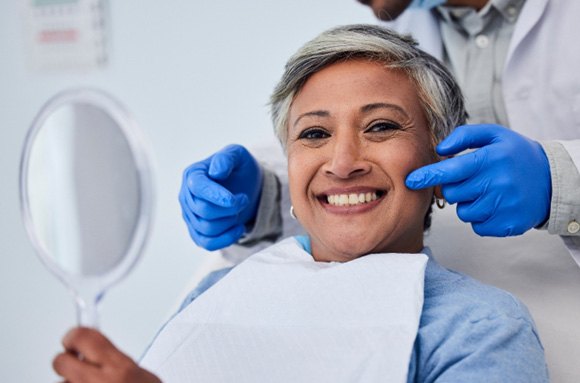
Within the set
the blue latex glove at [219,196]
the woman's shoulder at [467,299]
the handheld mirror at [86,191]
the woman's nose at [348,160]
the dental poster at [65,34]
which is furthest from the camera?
the dental poster at [65,34]

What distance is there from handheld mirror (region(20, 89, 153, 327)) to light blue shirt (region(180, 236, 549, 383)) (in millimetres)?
435

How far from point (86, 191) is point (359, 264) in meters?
0.44

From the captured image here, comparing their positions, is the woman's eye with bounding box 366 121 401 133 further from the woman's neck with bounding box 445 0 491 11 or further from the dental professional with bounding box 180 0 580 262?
the woman's neck with bounding box 445 0 491 11

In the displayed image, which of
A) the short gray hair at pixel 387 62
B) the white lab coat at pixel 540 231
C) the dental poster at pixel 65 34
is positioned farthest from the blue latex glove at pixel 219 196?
the dental poster at pixel 65 34

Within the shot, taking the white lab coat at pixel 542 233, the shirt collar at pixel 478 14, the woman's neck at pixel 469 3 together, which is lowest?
the white lab coat at pixel 542 233

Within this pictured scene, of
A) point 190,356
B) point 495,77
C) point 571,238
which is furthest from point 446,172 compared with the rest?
point 495,77

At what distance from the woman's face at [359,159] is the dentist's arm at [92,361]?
0.50m

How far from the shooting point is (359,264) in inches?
43.8

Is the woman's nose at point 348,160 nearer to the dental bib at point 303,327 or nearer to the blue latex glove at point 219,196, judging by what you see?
the dental bib at point 303,327

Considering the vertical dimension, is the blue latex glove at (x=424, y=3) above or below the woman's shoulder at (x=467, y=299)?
above

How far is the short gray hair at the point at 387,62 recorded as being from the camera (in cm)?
120

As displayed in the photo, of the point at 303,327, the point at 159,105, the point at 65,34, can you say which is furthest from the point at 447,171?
the point at 65,34

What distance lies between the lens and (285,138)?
1353 millimetres

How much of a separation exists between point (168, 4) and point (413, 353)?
5.82 ft
